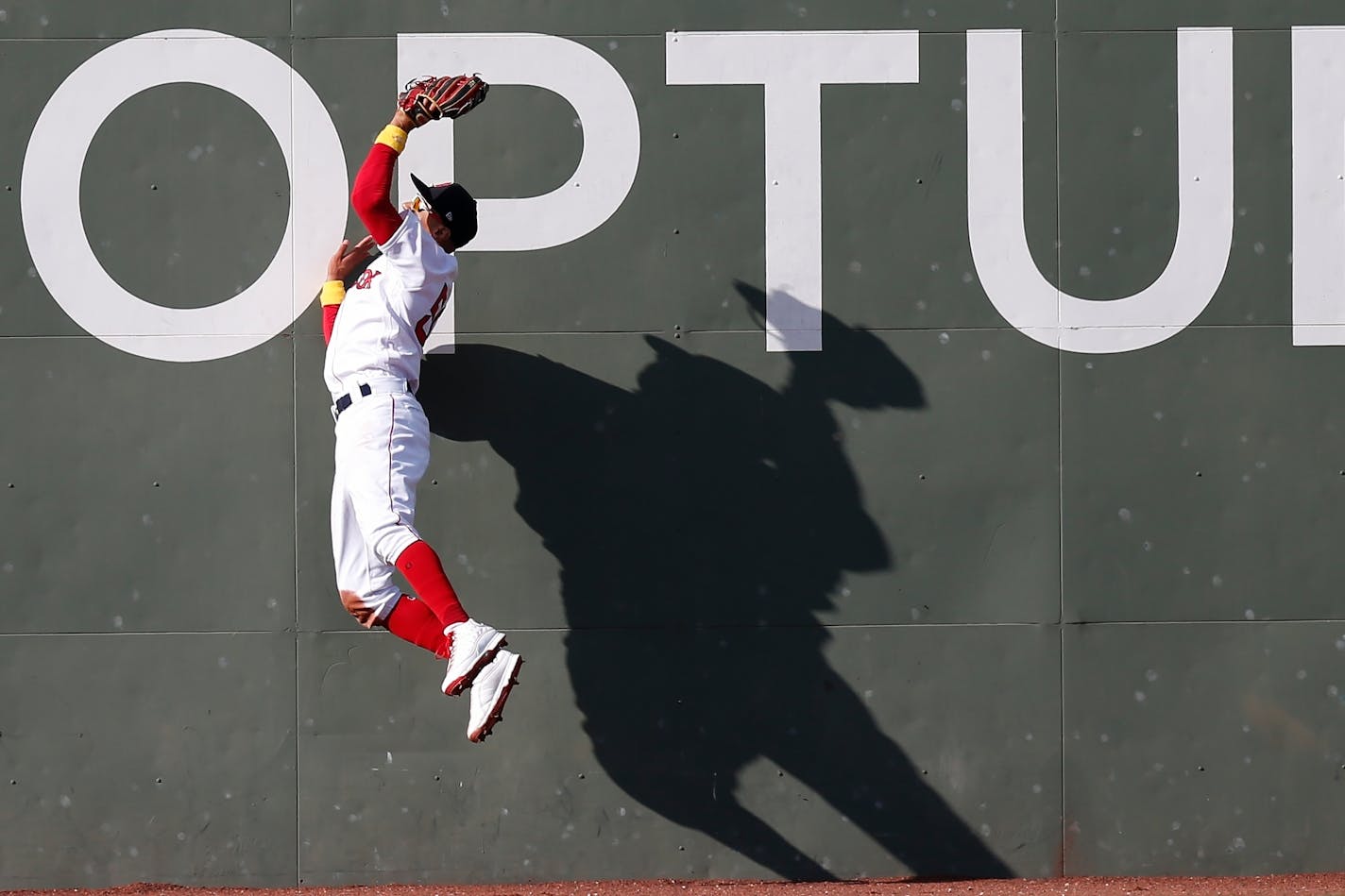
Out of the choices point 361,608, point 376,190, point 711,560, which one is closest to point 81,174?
point 376,190

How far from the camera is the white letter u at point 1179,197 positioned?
490cm

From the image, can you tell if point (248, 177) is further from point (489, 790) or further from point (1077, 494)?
point (1077, 494)

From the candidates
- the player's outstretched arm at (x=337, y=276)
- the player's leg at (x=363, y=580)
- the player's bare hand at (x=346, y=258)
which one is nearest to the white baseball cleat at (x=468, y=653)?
the player's leg at (x=363, y=580)

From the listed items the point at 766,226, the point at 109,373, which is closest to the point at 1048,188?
the point at 766,226

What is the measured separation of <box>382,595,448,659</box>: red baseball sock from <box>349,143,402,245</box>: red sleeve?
4.47 ft

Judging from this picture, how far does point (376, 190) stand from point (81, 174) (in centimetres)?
129

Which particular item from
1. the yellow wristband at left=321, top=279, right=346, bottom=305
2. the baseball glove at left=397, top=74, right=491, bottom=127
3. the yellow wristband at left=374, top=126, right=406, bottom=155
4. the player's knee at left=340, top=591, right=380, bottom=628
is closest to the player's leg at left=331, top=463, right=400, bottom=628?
the player's knee at left=340, top=591, right=380, bottom=628

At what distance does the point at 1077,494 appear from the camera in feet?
16.1

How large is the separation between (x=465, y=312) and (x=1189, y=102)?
2947 millimetres

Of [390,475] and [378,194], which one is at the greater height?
[378,194]

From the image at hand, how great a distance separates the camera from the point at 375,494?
443cm

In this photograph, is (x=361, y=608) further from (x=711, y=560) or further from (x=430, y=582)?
(x=711, y=560)

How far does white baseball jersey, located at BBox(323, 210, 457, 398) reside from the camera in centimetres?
454

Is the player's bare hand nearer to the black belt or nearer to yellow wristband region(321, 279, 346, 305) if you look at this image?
yellow wristband region(321, 279, 346, 305)
